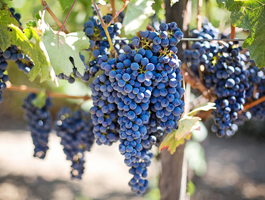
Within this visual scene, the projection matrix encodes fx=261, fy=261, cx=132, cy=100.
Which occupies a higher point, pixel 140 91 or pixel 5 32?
pixel 5 32

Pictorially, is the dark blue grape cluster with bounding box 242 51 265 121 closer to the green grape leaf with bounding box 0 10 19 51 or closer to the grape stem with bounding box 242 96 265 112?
the grape stem with bounding box 242 96 265 112

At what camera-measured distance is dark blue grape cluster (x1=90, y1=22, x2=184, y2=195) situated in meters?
0.82

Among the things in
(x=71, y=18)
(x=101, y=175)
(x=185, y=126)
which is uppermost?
(x=71, y=18)

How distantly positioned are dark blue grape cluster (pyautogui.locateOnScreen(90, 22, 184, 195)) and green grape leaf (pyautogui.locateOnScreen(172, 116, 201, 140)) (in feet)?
0.07

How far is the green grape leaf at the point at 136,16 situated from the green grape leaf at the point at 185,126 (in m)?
0.36

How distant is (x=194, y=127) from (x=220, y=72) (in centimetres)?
37

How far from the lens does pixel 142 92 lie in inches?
32.1

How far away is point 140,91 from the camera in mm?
813

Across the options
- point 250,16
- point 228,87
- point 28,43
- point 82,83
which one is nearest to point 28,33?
point 28,43

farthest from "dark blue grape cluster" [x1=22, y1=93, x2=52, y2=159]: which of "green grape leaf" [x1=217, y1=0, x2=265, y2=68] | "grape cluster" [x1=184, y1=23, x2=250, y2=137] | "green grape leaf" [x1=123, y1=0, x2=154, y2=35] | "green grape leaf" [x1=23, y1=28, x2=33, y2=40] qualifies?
"green grape leaf" [x1=217, y1=0, x2=265, y2=68]

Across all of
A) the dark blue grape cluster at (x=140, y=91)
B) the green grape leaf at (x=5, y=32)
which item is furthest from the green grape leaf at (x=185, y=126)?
the green grape leaf at (x=5, y=32)

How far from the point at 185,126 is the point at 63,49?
19.0 inches

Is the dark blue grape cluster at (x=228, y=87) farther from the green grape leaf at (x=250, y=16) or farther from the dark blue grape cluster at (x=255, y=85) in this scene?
the green grape leaf at (x=250, y=16)

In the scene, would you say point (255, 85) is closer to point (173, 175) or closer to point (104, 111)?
point (173, 175)
